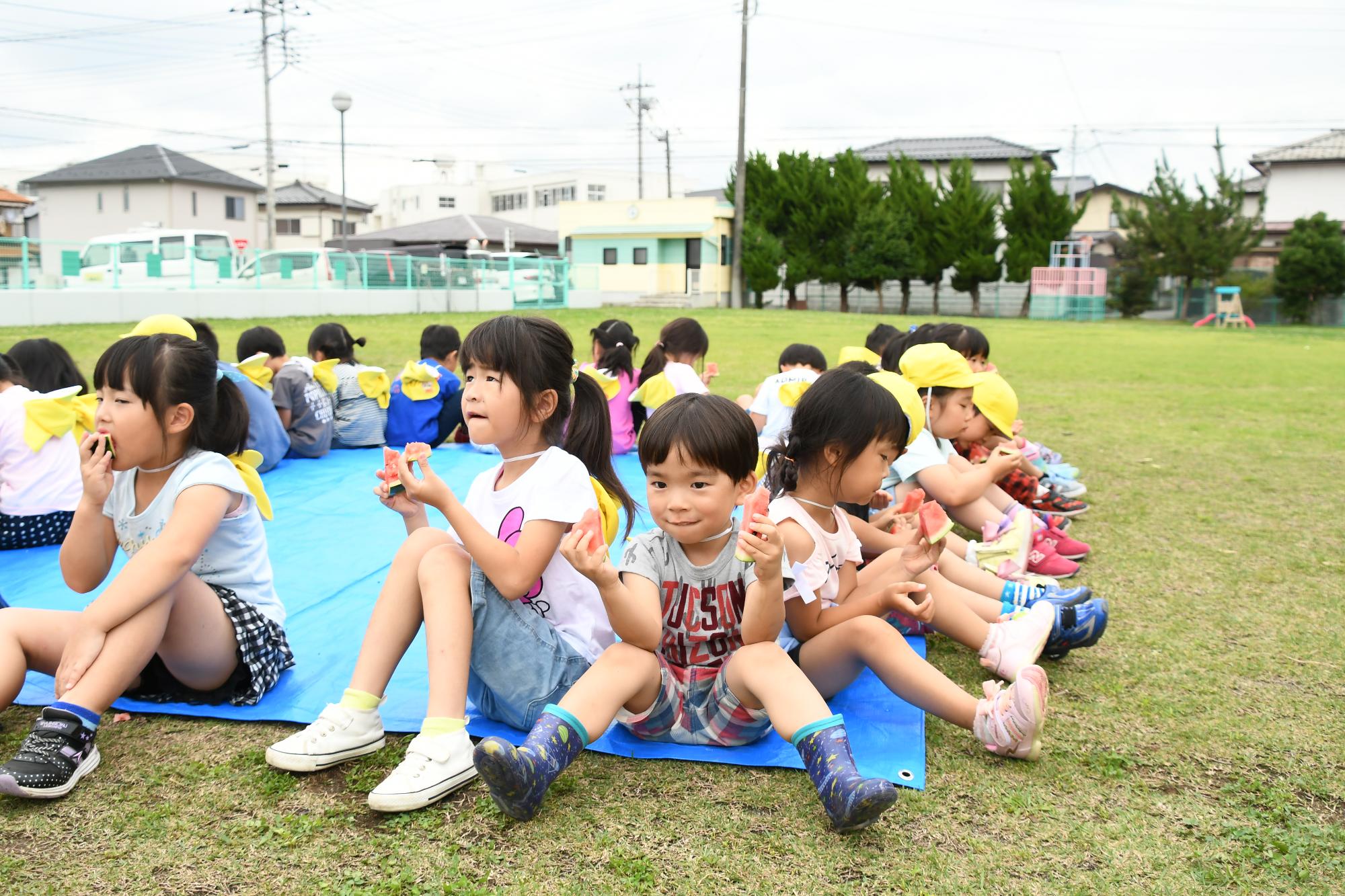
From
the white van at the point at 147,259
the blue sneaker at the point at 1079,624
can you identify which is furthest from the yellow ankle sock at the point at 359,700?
the white van at the point at 147,259

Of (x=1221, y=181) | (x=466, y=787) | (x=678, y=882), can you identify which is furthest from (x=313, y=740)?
(x=1221, y=181)

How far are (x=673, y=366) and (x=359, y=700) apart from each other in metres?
3.88

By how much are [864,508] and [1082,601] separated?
72 cm

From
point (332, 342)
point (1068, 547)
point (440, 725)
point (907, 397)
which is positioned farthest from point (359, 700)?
point (332, 342)

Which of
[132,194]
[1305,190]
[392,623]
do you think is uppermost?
[1305,190]

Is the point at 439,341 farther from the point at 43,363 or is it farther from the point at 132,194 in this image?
the point at 132,194

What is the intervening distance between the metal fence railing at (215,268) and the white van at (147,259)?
0.01m

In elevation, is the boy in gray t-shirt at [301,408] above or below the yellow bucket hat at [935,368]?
below

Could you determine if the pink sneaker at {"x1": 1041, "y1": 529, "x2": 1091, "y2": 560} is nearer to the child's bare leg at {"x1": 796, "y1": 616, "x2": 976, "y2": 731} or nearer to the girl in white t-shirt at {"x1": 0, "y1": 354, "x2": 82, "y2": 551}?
the child's bare leg at {"x1": 796, "y1": 616, "x2": 976, "y2": 731}

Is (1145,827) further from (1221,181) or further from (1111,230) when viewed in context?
(1111,230)

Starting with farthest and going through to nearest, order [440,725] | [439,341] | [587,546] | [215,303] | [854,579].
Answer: [215,303] → [439,341] → [854,579] → [440,725] → [587,546]

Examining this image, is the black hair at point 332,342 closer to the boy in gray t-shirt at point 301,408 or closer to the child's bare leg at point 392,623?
the boy in gray t-shirt at point 301,408

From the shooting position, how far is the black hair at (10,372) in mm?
3932

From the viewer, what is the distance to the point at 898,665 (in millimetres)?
2402
